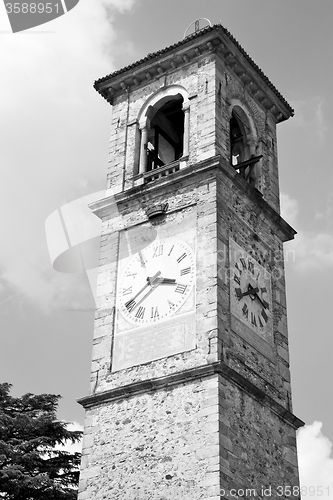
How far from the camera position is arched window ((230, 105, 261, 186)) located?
22.0 meters

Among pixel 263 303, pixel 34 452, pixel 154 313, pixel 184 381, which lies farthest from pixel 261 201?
pixel 34 452

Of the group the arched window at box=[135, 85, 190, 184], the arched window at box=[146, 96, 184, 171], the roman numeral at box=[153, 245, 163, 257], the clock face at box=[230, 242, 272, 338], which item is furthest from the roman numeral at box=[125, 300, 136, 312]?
the arched window at box=[146, 96, 184, 171]

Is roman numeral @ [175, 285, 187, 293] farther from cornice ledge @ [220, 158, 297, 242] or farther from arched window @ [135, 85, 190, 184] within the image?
arched window @ [135, 85, 190, 184]

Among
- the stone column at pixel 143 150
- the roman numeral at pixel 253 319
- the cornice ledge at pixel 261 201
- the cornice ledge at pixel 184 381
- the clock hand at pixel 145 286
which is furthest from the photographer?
the stone column at pixel 143 150

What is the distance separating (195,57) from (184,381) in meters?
8.83

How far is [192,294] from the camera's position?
703 inches

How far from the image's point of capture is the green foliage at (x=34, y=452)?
21.0 metres

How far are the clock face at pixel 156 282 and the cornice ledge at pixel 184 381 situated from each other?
4.99 ft

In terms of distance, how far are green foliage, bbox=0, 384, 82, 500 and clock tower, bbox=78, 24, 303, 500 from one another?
4522mm

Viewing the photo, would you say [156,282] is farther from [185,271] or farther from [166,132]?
[166,132]

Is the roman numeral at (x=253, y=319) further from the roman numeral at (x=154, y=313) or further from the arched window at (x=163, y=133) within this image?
the arched window at (x=163, y=133)

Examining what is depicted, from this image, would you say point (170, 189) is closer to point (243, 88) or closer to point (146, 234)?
point (146, 234)

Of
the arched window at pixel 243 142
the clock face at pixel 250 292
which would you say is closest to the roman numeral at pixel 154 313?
the clock face at pixel 250 292

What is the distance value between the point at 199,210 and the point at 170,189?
1.13 m
